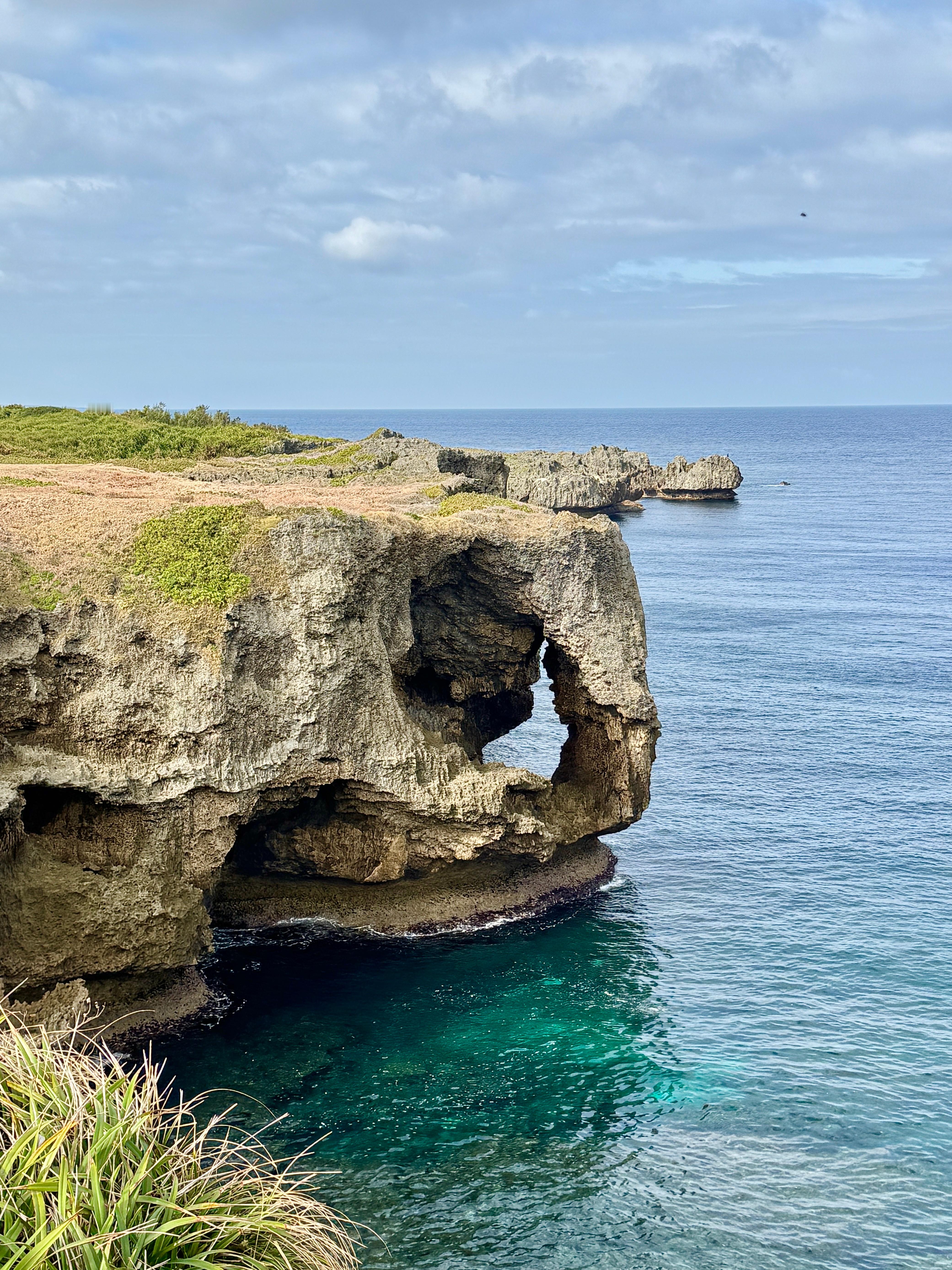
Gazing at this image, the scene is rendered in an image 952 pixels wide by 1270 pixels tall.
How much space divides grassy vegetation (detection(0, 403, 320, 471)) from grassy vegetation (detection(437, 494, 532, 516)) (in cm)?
1161

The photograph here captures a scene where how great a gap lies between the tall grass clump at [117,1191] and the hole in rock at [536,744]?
91.2ft

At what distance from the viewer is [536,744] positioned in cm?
5197

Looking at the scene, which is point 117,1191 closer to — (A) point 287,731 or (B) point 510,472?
(A) point 287,731

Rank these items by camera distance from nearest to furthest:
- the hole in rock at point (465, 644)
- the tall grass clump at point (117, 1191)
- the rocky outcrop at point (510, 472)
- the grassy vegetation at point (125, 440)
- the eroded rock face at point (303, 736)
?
the tall grass clump at point (117, 1191), the eroded rock face at point (303, 736), the hole in rock at point (465, 644), the rocky outcrop at point (510, 472), the grassy vegetation at point (125, 440)

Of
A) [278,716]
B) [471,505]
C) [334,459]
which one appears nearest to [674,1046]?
[278,716]

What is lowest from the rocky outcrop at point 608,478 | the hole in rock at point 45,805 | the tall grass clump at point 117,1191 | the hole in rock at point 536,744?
the hole in rock at point 536,744

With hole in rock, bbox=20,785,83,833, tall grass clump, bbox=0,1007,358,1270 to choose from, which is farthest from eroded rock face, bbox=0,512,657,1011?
tall grass clump, bbox=0,1007,358,1270

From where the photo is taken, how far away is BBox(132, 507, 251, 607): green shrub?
27250 mm

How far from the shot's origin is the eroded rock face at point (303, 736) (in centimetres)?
2536

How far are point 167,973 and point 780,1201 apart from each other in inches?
553

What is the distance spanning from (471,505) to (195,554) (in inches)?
372

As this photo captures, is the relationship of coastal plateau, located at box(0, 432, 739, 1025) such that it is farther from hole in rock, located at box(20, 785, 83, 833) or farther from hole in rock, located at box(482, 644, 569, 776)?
hole in rock, located at box(482, 644, 569, 776)

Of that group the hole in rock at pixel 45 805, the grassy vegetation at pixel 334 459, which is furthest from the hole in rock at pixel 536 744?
the hole in rock at pixel 45 805

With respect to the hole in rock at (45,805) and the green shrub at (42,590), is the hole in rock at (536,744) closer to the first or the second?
the hole in rock at (45,805)
